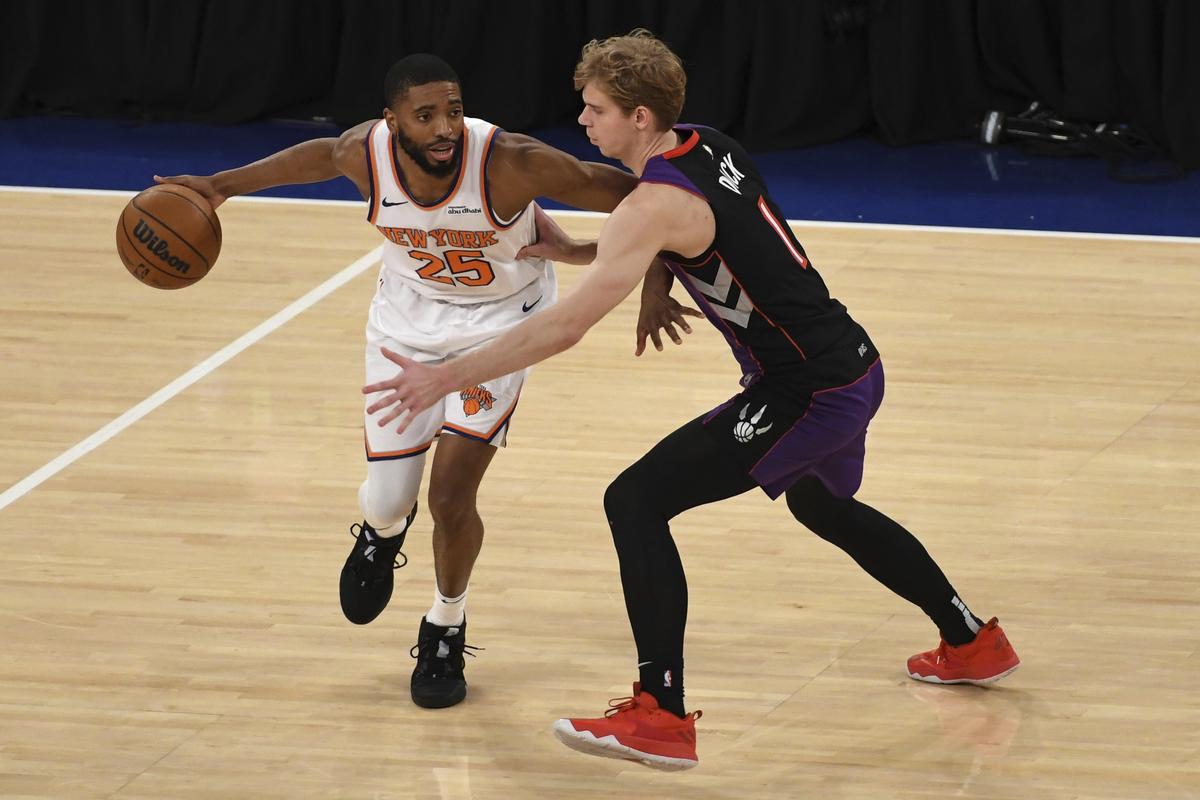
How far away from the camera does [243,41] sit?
10906mm

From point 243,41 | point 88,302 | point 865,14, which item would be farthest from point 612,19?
point 88,302

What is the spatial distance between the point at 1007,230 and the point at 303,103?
474 centimetres

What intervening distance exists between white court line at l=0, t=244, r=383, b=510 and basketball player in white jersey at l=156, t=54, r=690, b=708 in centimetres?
171

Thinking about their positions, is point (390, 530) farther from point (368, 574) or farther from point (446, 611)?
point (446, 611)

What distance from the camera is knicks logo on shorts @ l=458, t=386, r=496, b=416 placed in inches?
170

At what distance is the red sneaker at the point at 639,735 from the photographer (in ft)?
12.3

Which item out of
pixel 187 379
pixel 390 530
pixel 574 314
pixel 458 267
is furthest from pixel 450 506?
pixel 187 379

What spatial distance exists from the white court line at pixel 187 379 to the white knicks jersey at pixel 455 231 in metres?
1.95

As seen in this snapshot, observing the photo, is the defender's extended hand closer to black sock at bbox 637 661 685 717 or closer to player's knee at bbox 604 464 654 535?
player's knee at bbox 604 464 654 535

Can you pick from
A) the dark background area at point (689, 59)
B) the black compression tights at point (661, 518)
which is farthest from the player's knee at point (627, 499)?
the dark background area at point (689, 59)

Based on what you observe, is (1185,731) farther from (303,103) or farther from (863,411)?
(303,103)

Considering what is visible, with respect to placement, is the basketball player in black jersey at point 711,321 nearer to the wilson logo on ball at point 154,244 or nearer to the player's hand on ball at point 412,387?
the player's hand on ball at point 412,387

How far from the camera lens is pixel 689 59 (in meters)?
10.4

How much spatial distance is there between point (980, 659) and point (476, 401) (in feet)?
4.64
